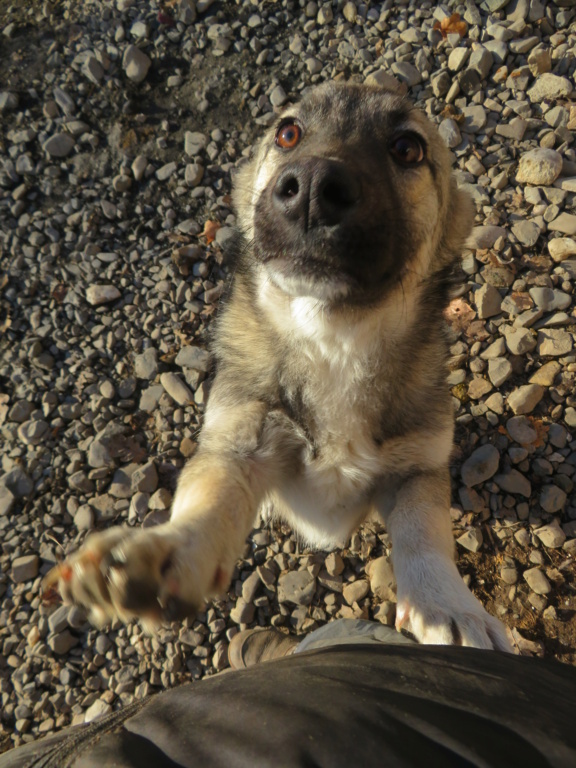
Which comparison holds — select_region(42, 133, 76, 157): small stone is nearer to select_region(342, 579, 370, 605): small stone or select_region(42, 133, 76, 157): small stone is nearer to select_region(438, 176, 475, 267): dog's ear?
select_region(438, 176, 475, 267): dog's ear

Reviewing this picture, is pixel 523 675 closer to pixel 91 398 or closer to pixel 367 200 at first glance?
pixel 367 200

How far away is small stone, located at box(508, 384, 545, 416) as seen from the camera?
136 inches

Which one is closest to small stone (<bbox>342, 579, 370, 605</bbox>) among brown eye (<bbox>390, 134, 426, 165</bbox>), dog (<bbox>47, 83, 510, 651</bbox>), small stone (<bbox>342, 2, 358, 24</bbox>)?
dog (<bbox>47, 83, 510, 651</bbox>)

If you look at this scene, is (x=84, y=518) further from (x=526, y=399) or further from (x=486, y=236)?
(x=486, y=236)

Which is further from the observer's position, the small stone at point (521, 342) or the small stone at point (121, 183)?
the small stone at point (121, 183)

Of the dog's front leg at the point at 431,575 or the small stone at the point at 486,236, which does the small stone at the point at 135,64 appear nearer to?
the small stone at the point at 486,236

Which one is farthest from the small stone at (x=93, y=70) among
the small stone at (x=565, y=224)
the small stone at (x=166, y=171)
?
the small stone at (x=565, y=224)

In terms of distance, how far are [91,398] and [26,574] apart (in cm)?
120

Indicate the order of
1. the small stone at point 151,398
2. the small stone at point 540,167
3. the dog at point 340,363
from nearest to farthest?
the dog at point 340,363 < the small stone at point 151,398 < the small stone at point 540,167

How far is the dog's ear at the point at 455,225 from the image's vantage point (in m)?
2.84

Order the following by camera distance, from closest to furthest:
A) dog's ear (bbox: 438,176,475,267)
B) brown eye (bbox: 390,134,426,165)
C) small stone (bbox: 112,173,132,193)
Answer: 1. brown eye (bbox: 390,134,426,165)
2. dog's ear (bbox: 438,176,475,267)
3. small stone (bbox: 112,173,132,193)

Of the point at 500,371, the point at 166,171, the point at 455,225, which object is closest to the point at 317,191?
the point at 455,225

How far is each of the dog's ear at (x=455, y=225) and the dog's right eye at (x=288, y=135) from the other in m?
0.86

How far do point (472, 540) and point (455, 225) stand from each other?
5.87 ft
